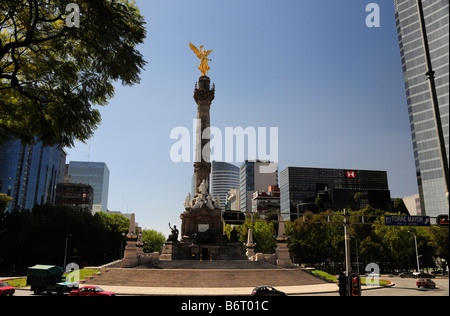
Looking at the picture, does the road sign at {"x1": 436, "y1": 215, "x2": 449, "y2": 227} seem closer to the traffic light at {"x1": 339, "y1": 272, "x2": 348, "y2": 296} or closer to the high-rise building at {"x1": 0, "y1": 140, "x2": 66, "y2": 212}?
the traffic light at {"x1": 339, "y1": 272, "x2": 348, "y2": 296}

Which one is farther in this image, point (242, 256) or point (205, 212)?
point (205, 212)

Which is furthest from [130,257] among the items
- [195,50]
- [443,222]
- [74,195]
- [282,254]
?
[74,195]

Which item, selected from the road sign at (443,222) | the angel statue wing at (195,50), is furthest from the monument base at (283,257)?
the angel statue wing at (195,50)

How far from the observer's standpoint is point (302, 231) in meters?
75.9

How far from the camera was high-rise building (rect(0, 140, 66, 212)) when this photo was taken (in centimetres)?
11269

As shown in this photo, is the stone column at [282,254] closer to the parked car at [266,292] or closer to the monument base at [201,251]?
the monument base at [201,251]

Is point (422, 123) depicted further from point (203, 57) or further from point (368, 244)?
point (203, 57)

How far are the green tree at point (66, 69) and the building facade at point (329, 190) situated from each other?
11822cm

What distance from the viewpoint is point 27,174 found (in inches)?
4919

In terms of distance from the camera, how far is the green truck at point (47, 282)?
94.8ft

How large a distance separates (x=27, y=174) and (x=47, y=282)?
112m

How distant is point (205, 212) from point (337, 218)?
3782cm
